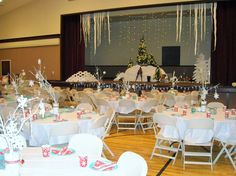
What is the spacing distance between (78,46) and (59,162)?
1391cm

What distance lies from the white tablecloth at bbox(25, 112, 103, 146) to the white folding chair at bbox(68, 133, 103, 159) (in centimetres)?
135

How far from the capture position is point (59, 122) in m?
4.87

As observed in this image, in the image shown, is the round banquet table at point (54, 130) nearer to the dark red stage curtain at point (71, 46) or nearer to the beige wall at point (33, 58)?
the dark red stage curtain at point (71, 46)

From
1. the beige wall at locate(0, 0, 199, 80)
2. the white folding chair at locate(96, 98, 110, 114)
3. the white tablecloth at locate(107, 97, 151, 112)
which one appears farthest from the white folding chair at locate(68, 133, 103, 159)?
the beige wall at locate(0, 0, 199, 80)

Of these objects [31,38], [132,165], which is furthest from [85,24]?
[132,165]

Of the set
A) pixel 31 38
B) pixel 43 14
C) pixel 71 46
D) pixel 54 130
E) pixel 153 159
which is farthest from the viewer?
pixel 31 38

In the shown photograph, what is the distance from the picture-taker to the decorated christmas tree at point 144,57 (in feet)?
54.3

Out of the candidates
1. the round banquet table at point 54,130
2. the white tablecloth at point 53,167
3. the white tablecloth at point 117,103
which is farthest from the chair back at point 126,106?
the white tablecloth at point 53,167

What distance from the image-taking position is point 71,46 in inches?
647

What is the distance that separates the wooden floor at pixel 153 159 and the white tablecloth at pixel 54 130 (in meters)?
0.98

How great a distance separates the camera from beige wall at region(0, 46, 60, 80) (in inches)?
666

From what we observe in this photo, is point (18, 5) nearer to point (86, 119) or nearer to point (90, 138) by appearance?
point (86, 119)

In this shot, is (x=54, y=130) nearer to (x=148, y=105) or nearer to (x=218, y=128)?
(x=218, y=128)

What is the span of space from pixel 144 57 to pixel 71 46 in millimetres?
3815
